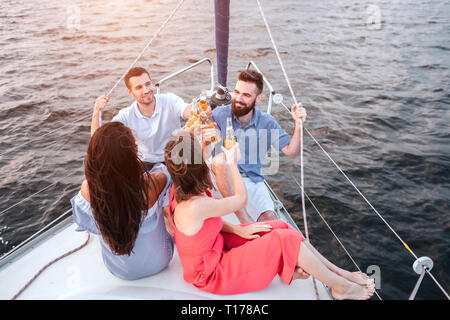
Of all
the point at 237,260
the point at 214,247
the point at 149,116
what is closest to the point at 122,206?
the point at 214,247

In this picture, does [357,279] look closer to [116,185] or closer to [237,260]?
[237,260]

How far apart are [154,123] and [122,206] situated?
1.35m

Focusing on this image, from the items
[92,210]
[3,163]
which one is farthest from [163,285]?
[3,163]

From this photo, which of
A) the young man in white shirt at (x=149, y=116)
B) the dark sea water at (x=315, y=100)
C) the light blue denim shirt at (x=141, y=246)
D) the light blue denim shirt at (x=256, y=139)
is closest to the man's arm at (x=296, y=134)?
the light blue denim shirt at (x=256, y=139)

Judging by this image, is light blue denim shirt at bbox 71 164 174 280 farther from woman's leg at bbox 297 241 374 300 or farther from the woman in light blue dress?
woman's leg at bbox 297 241 374 300

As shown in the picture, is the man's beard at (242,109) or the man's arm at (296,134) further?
the man's beard at (242,109)

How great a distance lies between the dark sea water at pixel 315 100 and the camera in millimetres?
3635

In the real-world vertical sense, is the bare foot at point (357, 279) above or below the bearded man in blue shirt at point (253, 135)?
below

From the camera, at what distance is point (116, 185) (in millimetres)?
1446

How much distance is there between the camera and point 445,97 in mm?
6234

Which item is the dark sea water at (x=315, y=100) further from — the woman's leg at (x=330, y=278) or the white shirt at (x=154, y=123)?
the woman's leg at (x=330, y=278)

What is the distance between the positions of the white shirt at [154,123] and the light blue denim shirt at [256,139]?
1.46 ft
